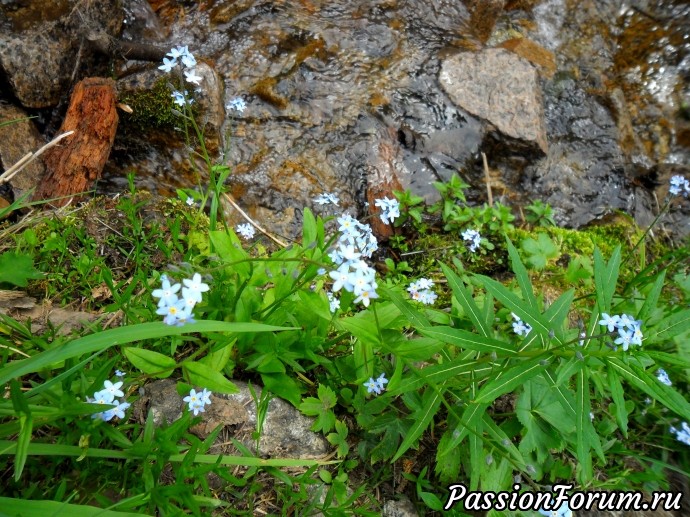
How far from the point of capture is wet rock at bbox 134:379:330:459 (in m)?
2.20

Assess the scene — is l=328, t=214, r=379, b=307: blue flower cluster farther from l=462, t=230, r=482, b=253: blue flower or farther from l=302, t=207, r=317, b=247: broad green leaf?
l=462, t=230, r=482, b=253: blue flower

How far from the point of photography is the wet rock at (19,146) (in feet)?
11.3

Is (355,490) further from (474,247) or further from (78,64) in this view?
(78,64)

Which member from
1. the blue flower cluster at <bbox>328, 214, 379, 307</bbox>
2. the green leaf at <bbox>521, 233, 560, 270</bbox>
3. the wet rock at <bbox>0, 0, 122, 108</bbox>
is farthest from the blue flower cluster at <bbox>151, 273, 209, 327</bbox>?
the wet rock at <bbox>0, 0, 122, 108</bbox>

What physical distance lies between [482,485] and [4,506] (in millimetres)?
1697

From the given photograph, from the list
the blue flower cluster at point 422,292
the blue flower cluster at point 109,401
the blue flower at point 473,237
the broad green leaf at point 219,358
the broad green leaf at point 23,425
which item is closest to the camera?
the broad green leaf at point 23,425

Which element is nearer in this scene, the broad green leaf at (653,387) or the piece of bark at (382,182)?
the broad green leaf at (653,387)

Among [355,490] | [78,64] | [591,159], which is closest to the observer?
[355,490]

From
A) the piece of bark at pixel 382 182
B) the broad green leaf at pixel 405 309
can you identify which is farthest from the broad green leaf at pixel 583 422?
the piece of bark at pixel 382 182

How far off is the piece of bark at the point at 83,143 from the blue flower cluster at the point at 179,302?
209 cm

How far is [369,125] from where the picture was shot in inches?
174

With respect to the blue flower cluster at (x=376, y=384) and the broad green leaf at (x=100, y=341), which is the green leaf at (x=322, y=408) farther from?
the broad green leaf at (x=100, y=341)

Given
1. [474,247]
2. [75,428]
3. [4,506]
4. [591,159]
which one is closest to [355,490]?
[75,428]

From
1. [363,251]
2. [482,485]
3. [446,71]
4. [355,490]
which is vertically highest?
[446,71]
